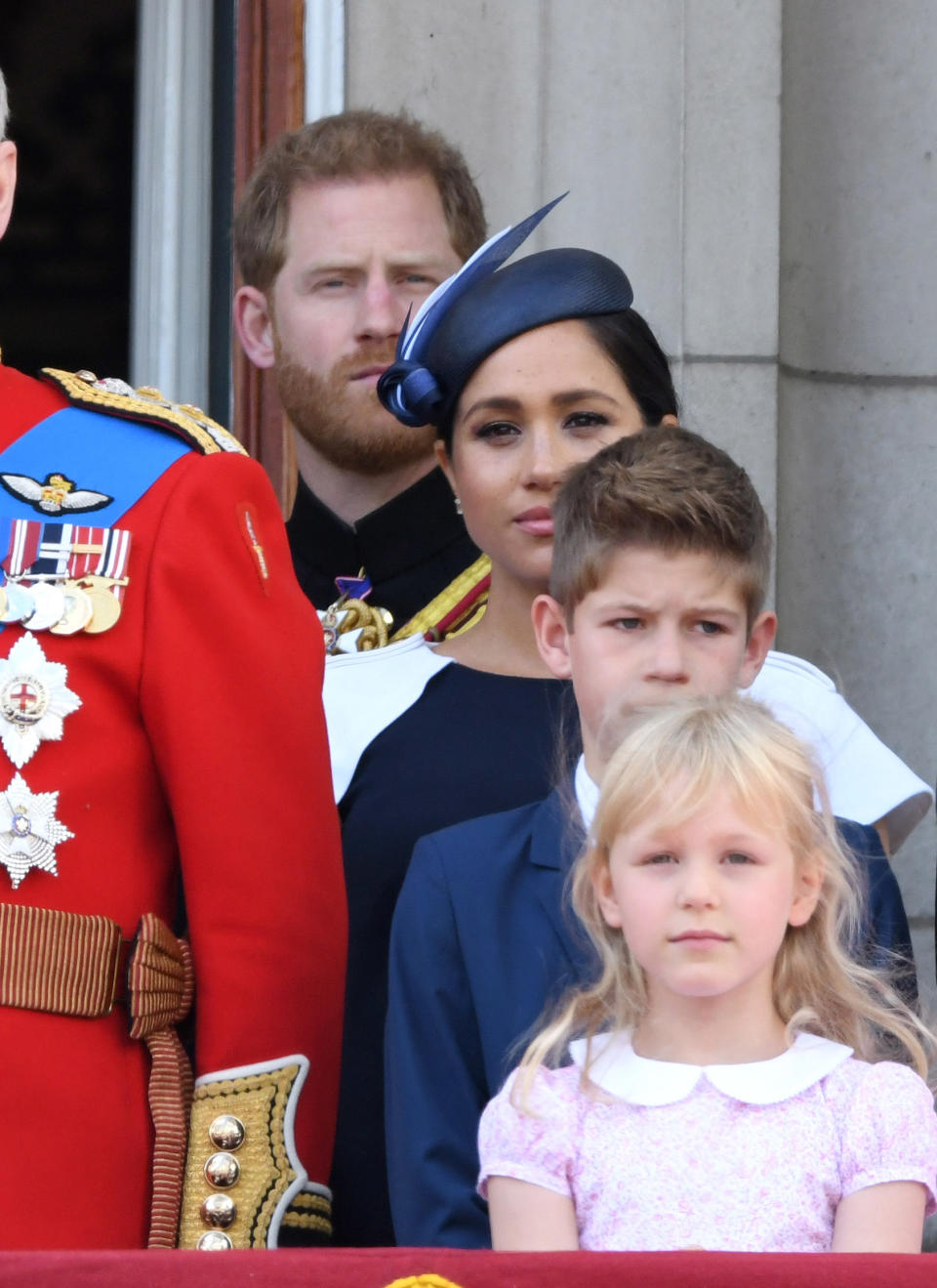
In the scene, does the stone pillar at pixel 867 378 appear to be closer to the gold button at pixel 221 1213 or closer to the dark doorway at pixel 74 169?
the dark doorway at pixel 74 169

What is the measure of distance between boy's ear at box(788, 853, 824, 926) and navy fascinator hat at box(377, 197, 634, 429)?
0.98 meters

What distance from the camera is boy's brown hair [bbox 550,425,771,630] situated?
2.51 meters

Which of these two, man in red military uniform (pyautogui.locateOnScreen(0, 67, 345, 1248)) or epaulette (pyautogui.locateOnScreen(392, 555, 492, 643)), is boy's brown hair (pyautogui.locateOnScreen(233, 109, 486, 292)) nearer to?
epaulette (pyautogui.locateOnScreen(392, 555, 492, 643))

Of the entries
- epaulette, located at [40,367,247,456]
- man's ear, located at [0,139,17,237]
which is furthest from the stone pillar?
man's ear, located at [0,139,17,237]

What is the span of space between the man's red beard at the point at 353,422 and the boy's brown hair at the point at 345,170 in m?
0.21

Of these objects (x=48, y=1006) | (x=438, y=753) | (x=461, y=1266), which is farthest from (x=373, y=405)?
(x=461, y=1266)

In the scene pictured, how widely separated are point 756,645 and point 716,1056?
22.3 inches

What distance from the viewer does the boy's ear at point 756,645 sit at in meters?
2.51

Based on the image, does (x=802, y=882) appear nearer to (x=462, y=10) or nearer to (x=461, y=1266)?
(x=461, y=1266)

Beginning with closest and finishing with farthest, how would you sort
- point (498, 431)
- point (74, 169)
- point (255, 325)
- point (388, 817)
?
point (388, 817)
point (498, 431)
point (255, 325)
point (74, 169)

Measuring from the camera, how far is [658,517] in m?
2.52

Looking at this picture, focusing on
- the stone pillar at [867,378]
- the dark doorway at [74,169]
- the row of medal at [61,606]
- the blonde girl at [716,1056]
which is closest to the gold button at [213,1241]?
the blonde girl at [716,1056]

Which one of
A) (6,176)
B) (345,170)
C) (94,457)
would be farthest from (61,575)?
(345,170)

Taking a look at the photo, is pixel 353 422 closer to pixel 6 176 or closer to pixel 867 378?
pixel 6 176
